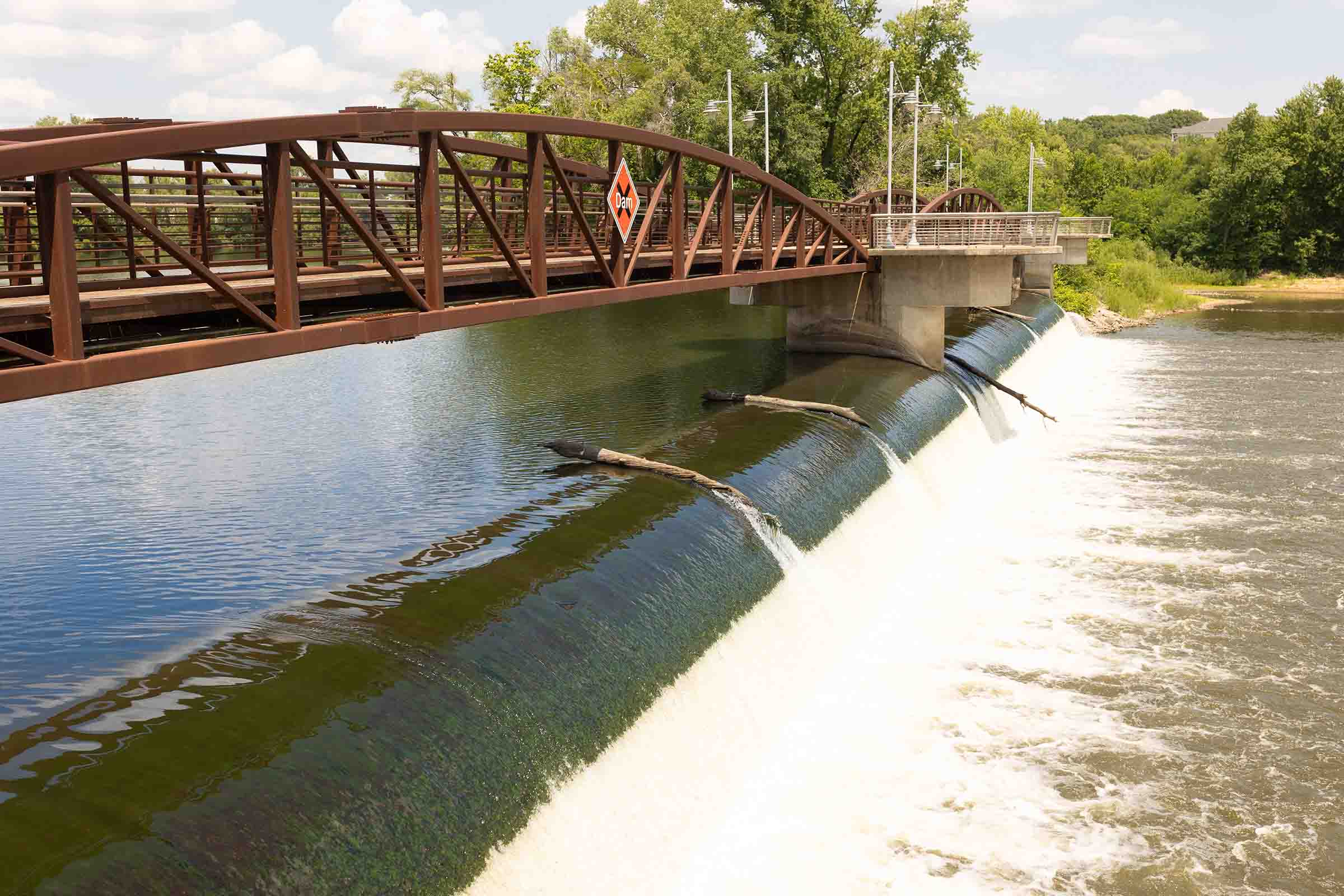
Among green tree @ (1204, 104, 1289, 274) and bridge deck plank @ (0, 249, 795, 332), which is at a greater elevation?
green tree @ (1204, 104, 1289, 274)

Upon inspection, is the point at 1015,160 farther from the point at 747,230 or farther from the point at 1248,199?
the point at 747,230

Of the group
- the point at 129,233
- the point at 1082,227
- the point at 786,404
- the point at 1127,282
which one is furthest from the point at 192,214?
the point at 1082,227

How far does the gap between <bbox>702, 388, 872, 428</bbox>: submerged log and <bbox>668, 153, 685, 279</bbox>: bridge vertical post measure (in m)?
3.86

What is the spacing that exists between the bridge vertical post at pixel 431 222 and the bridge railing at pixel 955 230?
19.6m

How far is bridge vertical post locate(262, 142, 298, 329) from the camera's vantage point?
12359mm

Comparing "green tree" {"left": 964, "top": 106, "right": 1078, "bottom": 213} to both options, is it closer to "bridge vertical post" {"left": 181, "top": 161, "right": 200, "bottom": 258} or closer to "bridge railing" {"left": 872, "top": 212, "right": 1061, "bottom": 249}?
"bridge railing" {"left": 872, "top": 212, "right": 1061, "bottom": 249}

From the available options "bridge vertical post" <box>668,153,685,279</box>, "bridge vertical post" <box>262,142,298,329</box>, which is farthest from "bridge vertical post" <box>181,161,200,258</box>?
"bridge vertical post" <box>668,153,685,279</box>

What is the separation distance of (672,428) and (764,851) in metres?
12.0

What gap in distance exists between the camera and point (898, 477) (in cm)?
2319

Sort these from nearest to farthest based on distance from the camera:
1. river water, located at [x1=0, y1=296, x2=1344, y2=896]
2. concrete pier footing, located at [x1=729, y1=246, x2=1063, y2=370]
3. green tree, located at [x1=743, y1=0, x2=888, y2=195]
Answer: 1. river water, located at [x1=0, y1=296, x2=1344, y2=896]
2. concrete pier footing, located at [x1=729, y1=246, x2=1063, y2=370]
3. green tree, located at [x1=743, y1=0, x2=888, y2=195]

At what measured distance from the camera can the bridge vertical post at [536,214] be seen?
651 inches

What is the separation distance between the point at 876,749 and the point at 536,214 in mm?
8545

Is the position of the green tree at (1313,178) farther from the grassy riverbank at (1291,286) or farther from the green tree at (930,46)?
the green tree at (930,46)

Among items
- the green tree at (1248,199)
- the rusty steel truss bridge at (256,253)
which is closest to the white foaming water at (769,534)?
the rusty steel truss bridge at (256,253)
